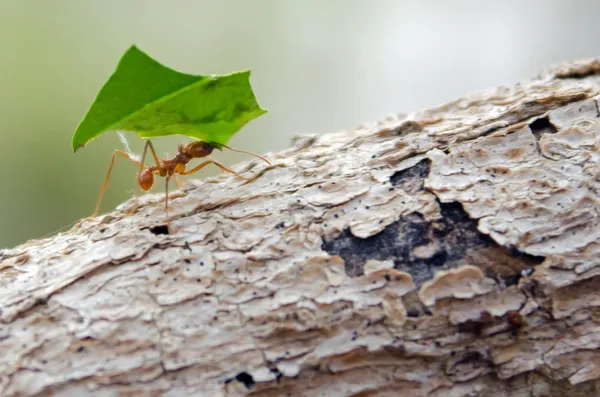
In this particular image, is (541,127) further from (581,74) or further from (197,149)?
(197,149)

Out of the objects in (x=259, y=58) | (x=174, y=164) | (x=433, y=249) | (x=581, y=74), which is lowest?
A: (x=433, y=249)

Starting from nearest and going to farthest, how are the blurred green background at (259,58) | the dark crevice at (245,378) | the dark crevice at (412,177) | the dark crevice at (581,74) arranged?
the dark crevice at (245,378) < the dark crevice at (412,177) < the dark crevice at (581,74) < the blurred green background at (259,58)

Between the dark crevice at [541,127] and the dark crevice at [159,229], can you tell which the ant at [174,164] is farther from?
the dark crevice at [541,127]

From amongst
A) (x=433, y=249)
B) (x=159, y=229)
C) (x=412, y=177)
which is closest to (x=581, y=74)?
(x=412, y=177)

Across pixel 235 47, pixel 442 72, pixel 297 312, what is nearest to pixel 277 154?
pixel 297 312

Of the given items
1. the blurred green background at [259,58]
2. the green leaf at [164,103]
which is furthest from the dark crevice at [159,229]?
the blurred green background at [259,58]

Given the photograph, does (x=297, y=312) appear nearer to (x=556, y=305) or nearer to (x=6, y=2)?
(x=556, y=305)
